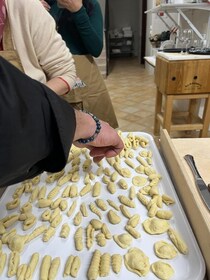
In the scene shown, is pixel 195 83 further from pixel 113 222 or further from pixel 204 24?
pixel 113 222

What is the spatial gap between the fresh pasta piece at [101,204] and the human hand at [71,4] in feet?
1.92

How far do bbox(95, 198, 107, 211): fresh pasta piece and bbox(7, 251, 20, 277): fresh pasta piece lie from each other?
17 cm

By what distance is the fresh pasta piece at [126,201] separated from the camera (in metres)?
0.50

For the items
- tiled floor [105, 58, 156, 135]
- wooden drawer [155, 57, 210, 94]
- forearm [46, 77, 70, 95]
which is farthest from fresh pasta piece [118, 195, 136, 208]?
tiled floor [105, 58, 156, 135]

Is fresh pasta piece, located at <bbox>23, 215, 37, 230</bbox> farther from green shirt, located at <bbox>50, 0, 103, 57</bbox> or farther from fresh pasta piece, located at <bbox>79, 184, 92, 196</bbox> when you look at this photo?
green shirt, located at <bbox>50, 0, 103, 57</bbox>

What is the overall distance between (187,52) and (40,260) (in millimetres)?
1416

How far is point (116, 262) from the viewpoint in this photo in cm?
38

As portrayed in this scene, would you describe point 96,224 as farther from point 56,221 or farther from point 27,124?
point 27,124

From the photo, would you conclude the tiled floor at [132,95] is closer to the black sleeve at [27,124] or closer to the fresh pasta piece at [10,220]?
the fresh pasta piece at [10,220]

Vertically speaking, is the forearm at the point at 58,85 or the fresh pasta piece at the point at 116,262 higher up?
the forearm at the point at 58,85

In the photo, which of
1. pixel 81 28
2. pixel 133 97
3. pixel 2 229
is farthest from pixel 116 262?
pixel 133 97

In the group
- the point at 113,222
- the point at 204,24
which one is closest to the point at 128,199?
the point at 113,222

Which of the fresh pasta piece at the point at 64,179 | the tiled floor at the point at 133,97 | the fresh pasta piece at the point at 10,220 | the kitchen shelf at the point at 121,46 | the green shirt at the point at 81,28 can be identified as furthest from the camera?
the kitchen shelf at the point at 121,46

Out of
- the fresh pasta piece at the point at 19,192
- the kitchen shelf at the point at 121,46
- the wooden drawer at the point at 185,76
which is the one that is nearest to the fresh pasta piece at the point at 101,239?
the fresh pasta piece at the point at 19,192
